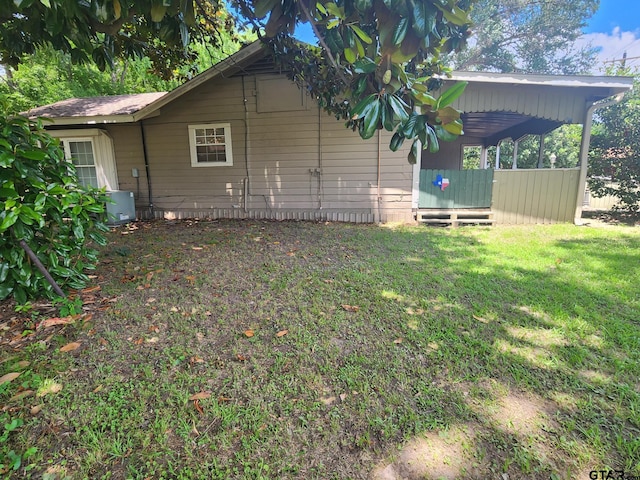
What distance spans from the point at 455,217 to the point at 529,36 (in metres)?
17.4

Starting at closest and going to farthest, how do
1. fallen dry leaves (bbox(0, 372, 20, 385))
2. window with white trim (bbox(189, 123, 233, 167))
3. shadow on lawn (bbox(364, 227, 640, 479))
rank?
shadow on lawn (bbox(364, 227, 640, 479)) < fallen dry leaves (bbox(0, 372, 20, 385)) < window with white trim (bbox(189, 123, 233, 167))

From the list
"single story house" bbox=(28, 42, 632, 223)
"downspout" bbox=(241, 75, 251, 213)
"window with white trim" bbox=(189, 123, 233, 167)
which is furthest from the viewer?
"window with white trim" bbox=(189, 123, 233, 167)

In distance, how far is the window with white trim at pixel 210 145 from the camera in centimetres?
853

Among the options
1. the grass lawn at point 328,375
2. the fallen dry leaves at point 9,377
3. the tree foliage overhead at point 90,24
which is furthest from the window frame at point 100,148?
the fallen dry leaves at point 9,377

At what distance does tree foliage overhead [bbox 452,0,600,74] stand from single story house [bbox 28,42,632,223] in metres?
12.4

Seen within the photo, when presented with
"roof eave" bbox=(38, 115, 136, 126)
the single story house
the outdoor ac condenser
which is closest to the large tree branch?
the single story house

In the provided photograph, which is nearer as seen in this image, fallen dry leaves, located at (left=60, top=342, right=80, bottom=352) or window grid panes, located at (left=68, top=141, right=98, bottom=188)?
fallen dry leaves, located at (left=60, top=342, right=80, bottom=352)

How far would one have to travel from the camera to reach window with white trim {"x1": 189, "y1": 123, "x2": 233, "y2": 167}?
336 inches

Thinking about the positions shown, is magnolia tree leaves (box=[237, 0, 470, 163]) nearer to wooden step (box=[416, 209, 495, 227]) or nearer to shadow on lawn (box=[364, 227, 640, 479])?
shadow on lawn (box=[364, 227, 640, 479])

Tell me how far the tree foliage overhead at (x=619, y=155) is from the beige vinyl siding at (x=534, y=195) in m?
2.51

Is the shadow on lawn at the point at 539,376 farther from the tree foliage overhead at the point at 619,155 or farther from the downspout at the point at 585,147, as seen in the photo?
the tree foliage overhead at the point at 619,155

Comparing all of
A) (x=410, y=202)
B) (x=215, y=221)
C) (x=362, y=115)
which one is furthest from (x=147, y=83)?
(x=362, y=115)

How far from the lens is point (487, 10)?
674 inches

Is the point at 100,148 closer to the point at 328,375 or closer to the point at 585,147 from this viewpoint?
the point at 328,375
